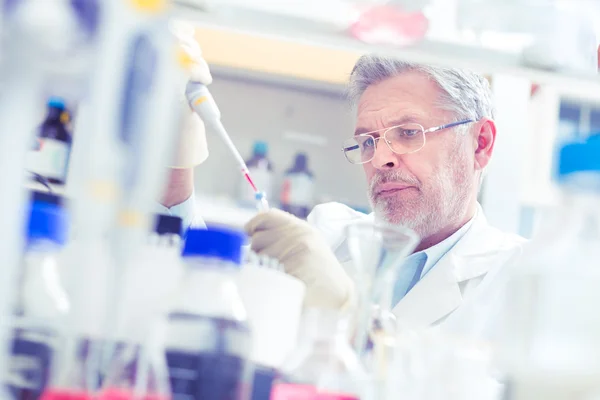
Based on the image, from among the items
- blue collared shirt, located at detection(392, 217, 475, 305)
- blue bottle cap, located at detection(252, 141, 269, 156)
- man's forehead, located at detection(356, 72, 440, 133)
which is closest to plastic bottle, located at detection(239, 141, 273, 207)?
blue bottle cap, located at detection(252, 141, 269, 156)

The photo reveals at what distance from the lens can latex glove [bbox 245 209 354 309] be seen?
0.86m

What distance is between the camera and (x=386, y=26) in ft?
1.86

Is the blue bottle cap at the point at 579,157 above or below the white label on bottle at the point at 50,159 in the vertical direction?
below

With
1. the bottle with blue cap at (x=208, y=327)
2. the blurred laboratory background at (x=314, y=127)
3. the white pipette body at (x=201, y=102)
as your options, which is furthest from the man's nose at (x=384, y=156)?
the bottle with blue cap at (x=208, y=327)

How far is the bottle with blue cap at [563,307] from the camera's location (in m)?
0.54

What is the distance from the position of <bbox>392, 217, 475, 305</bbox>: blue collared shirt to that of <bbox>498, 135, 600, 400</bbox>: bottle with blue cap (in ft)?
3.72

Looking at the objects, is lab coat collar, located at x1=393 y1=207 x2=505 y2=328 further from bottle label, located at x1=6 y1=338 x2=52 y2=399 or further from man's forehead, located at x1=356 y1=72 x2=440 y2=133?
bottle label, located at x1=6 y1=338 x2=52 y2=399

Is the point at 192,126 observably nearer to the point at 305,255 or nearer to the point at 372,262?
the point at 305,255

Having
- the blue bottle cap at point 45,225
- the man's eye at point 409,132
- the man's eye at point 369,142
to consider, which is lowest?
the blue bottle cap at point 45,225

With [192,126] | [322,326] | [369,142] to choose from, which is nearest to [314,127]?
[369,142]

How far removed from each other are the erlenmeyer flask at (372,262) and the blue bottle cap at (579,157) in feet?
0.83

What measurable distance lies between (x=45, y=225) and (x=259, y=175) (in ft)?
6.82

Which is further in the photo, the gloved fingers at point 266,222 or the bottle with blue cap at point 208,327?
the gloved fingers at point 266,222

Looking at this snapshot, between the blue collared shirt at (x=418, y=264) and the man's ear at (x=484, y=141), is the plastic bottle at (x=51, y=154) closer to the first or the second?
the blue collared shirt at (x=418, y=264)
